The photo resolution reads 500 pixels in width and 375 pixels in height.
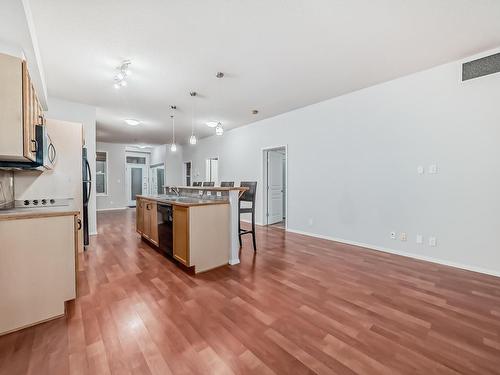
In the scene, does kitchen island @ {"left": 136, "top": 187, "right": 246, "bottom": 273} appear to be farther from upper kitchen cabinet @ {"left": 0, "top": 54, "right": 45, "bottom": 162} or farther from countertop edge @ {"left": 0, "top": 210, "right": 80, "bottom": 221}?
upper kitchen cabinet @ {"left": 0, "top": 54, "right": 45, "bottom": 162}

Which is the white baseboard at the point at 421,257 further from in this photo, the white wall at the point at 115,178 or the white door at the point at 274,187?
the white wall at the point at 115,178

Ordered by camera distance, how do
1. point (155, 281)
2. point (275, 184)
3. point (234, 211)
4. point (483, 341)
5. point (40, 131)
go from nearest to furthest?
1. point (483, 341)
2. point (40, 131)
3. point (155, 281)
4. point (234, 211)
5. point (275, 184)

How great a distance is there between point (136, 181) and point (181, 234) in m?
8.86

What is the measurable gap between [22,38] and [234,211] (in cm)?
280

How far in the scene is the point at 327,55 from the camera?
9.34 feet

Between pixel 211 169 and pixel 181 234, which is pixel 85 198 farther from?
pixel 211 169

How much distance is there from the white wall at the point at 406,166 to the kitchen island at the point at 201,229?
2133mm

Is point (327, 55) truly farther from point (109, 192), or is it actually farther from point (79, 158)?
point (109, 192)

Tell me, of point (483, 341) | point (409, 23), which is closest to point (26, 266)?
point (483, 341)

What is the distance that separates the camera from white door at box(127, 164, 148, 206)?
33.5 ft

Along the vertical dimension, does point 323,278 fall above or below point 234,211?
below

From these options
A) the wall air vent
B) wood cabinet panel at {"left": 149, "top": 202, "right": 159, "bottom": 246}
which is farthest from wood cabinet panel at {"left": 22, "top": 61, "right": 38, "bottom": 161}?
the wall air vent

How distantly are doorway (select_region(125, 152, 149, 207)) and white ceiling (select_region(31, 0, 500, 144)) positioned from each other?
6.52 metres

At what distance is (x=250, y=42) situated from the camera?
2.57 m
